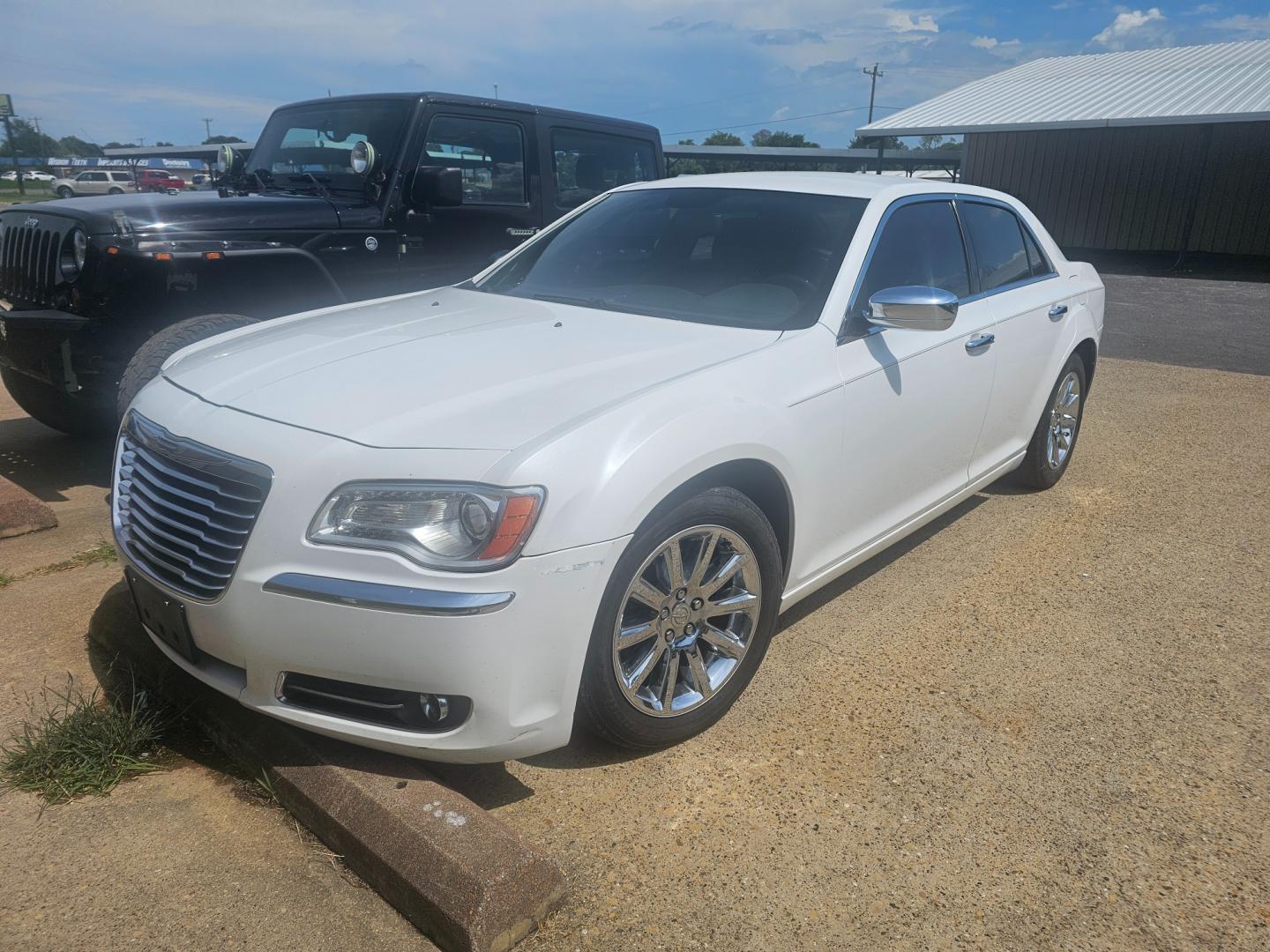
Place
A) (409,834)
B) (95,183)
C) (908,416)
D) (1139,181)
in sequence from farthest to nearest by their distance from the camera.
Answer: (95,183) < (1139,181) < (908,416) < (409,834)

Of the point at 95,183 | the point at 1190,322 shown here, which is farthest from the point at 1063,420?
the point at 95,183

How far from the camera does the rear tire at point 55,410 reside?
541 centimetres

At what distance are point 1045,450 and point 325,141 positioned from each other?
461cm

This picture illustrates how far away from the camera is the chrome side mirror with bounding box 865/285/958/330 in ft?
10.3

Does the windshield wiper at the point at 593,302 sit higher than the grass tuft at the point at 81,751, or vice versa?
the windshield wiper at the point at 593,302

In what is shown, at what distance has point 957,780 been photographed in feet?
9.04

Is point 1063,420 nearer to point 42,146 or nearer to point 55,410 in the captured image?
point 55,410

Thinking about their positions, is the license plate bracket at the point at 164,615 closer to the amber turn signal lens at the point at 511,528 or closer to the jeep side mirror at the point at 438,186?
the amber turn signal lens at the point at 511,528

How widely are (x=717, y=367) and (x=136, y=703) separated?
6.64 feet

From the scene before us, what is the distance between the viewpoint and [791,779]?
2754mm

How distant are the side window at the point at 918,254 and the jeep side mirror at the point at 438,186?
8.84 feet

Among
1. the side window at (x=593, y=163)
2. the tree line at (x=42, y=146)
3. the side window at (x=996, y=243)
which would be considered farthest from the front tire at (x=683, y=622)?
the tree line at (x=42, y=146)

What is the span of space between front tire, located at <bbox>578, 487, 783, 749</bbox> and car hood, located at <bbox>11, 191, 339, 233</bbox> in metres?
3.54

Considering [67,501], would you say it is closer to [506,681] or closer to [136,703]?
[136,703]
